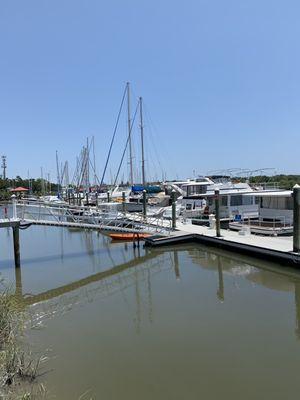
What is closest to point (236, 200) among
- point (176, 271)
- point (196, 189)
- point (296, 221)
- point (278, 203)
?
point (278, 203)

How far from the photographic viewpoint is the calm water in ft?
25.2

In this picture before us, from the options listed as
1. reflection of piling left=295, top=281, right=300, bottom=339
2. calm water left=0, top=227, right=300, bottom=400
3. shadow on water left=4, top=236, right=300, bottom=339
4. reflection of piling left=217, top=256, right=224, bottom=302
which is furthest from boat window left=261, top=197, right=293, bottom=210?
reflection of piling left=295, top=281, right=300, bottom=339

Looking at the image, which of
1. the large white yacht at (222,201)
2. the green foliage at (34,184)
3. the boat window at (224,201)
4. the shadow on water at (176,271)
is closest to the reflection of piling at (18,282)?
the shadow on water at (176,271)

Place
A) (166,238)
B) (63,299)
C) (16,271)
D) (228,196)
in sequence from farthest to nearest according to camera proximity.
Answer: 1. (228,196)
2. (166,238)
3. (16,271)
4. (63,299)

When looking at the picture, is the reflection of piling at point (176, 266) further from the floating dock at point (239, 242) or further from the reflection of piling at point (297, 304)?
the reflection of piling at point (297, 304)

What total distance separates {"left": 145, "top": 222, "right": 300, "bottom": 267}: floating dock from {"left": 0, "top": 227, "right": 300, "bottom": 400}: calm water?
528 millimetres

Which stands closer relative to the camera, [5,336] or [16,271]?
[5,336]

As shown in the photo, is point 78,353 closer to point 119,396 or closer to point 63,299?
point 119,396

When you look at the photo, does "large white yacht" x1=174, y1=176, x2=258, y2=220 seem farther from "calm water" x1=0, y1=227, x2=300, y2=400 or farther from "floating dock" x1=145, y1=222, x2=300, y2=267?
"calm water" x1=0, y1=227, x2=300, y2=400

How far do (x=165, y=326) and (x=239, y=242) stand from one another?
1015 centimetres

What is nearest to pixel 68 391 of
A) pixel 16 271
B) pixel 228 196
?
pixel 16 271

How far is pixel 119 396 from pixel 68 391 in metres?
0.93

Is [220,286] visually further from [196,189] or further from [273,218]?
[196,189]

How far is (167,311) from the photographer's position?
39.5 feet
